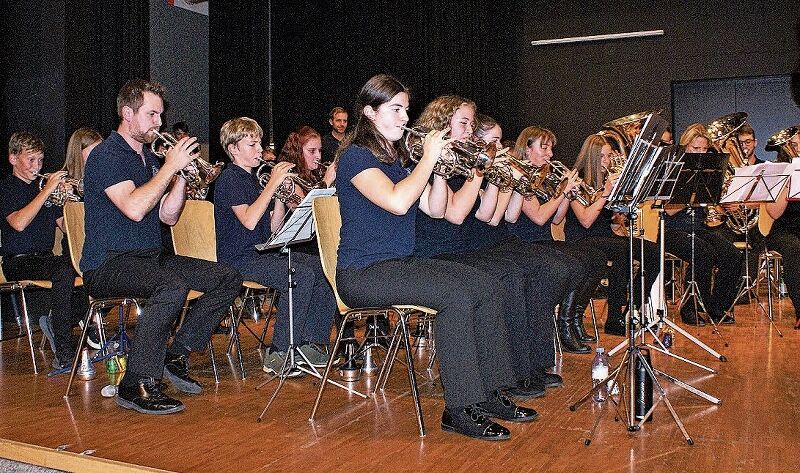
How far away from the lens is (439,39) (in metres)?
10.4

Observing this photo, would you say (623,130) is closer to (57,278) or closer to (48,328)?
(57,278)

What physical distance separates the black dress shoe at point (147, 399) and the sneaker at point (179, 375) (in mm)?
270

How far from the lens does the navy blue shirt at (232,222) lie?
4.93 m

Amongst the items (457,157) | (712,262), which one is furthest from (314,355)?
(712,262)

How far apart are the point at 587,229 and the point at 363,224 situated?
10.0 feet

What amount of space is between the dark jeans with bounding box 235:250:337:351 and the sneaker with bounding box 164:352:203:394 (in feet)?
1.73

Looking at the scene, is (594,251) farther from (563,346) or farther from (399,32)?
(399,32)

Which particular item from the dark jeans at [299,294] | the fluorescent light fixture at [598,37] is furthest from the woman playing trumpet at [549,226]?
the fluorescent light fixture at [598,37]

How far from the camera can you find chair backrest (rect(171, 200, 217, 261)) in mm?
4773

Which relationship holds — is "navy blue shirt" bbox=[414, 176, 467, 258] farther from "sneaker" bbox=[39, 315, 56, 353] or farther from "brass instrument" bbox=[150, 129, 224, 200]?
"sneaker" bbox=[39, 315, 56, 353]

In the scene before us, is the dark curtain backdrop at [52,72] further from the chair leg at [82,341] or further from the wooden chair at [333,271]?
the wooden chair at [333,271]

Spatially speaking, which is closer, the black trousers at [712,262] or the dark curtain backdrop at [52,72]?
the black trousers at [712,262]

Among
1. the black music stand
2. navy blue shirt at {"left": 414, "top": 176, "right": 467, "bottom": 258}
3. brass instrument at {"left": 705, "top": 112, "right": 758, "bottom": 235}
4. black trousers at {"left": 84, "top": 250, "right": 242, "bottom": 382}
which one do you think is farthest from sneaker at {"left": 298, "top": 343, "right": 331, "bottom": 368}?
brass instrument at {"left": 705, "top": 112, "right": 758, "bottom": 235}

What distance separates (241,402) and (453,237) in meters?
1.32
